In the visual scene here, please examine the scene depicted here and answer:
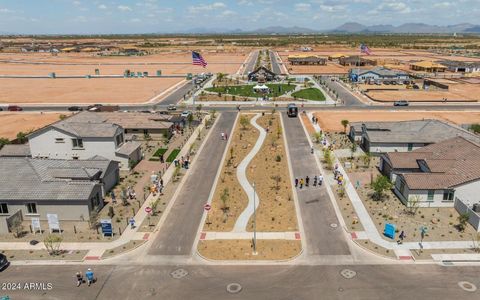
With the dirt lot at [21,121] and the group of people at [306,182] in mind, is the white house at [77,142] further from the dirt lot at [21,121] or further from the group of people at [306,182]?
the dirt lot at [21,121]

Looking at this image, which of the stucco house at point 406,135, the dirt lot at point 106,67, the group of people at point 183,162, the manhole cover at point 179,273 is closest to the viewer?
the manhole cover at point 179,273

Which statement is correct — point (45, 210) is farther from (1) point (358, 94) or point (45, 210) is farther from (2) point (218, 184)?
(1) point (358, 94)

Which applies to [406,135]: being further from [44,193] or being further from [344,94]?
[344,94]

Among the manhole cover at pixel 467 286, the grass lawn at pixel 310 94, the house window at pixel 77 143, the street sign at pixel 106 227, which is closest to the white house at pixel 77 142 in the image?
the house window at pixel 77 143

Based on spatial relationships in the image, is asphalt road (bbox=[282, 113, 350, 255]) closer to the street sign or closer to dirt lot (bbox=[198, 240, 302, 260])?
dirt lot (bbox=[198, 240, 302, 260])

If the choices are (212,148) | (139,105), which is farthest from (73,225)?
(139,105)

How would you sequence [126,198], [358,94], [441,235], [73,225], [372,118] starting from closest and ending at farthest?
[441,235], [73,225], [126,198], [372,118], [358,94]
